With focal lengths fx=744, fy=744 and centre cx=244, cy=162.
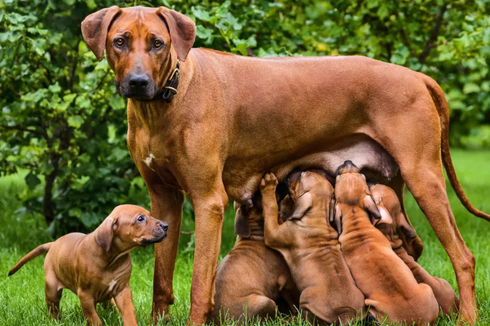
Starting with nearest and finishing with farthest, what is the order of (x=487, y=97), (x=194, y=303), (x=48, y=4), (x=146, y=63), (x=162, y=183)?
(x=146, y=63), (x=194, y=303), (x=162, y=183), (x=48, y=4), (x=487, y=97)

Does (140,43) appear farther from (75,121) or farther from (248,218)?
(75,121)

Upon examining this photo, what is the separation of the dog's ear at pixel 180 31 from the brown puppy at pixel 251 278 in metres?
1.34

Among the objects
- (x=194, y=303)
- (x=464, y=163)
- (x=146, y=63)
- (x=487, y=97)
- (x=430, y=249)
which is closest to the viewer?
(x=146, y=63)

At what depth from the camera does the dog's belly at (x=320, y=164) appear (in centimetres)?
480

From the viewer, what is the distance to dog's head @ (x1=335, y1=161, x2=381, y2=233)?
4719 mm

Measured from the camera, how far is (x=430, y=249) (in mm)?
6953

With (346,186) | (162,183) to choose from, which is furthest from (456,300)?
(162,183)

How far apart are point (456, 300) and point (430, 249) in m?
2.15

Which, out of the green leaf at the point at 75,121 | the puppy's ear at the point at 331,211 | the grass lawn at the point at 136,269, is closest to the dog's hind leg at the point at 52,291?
the grass lawn at the point at 136,269

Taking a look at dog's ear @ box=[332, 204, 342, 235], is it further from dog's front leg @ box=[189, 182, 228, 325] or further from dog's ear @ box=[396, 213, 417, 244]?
dog's front leg @ box=[189, 182, 228, 325]

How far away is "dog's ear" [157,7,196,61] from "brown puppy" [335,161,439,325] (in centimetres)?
140

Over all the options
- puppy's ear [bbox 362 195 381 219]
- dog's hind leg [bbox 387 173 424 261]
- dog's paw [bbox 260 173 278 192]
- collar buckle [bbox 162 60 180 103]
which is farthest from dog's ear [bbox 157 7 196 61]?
dog's hind leg [bbox 387 173 424 261]

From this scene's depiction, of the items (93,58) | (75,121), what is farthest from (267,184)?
(75,121)

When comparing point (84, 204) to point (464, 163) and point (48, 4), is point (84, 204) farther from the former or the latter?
point (464, 163)
